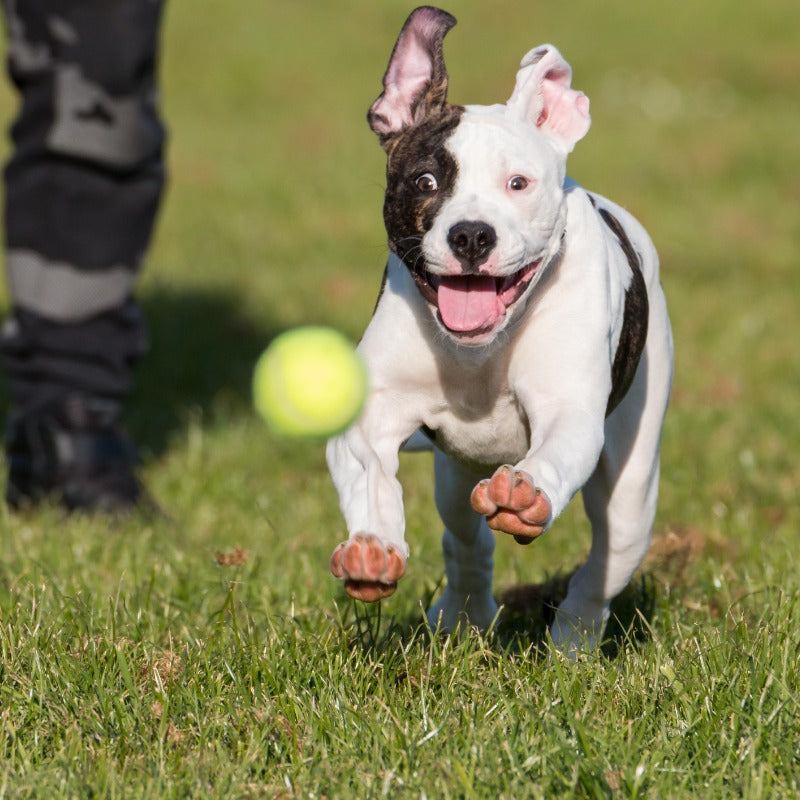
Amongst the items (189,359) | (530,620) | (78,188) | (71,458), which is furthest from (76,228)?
(530,620)

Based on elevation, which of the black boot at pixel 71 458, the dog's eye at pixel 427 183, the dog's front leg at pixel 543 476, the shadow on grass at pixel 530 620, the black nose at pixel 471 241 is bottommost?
the black boot at pixel 71 458

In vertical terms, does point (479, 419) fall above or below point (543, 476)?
below

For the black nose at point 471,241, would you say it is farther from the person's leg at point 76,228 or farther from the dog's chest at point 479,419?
the person's leg at point 76,228

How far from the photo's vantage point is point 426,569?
508 cm

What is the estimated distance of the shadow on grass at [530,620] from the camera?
3.95 metres

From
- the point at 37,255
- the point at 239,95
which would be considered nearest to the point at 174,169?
the point at 239,95

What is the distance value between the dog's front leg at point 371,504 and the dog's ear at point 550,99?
0.83 metres

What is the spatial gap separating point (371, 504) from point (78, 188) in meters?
3.19

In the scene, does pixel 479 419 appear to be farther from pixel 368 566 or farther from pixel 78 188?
pixel 78 188

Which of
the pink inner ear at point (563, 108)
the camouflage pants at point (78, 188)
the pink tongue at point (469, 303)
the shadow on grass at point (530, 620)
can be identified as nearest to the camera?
the pink tongue at point (469, 303)

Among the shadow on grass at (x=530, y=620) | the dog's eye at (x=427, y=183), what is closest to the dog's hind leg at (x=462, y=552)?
the shadow on grass at (x=530, y=620)

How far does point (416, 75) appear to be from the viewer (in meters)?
3.68

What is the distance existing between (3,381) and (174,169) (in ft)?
21.9

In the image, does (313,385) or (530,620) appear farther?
(530,620)
